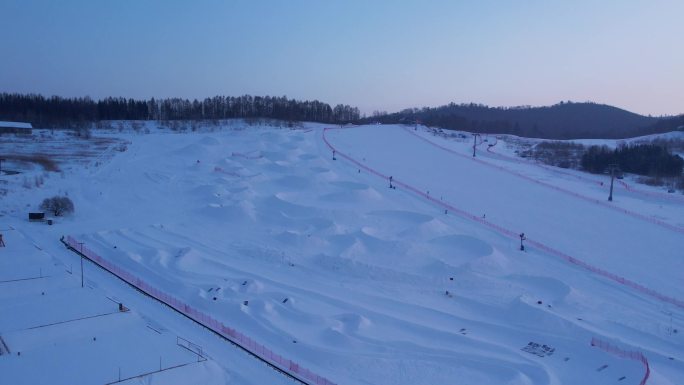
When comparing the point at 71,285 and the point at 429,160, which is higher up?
the point at 429,160

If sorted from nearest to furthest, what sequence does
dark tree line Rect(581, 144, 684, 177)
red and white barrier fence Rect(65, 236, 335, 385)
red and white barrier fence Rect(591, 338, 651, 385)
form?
red and white barrier fence Rect(65, 236, 335, 385) < red and white barrier fence Rect(591, 338, 651, 385) < dark tree line Rect(581, 144, 684, 177)

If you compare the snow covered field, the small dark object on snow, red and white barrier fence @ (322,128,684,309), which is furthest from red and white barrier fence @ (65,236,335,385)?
red and white barrier fence @ (322,128,684,309)

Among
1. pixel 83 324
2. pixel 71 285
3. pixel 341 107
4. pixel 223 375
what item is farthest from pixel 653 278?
pixel 341 107

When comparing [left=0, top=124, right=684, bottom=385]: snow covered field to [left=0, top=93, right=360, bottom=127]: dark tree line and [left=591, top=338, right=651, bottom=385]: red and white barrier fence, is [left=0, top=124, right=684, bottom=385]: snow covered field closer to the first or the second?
[left=591, top=338, right=651, bottom=385]: red and white barrier fence

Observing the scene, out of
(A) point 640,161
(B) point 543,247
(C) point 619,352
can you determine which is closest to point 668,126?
(A) point 640,161

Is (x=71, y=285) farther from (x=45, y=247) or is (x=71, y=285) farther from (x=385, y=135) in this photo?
(x=385, y=135)

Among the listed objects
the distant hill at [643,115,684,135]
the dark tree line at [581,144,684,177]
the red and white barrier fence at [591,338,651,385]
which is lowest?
the red and white barrier fence at [591,338,651,385]

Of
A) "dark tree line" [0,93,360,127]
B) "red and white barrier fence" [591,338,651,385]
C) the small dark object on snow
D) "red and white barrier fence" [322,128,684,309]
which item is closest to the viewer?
"red and white barrier fence" [591,338,651,385]

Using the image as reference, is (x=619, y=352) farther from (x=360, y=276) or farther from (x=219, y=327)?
(x=219, y=327)
